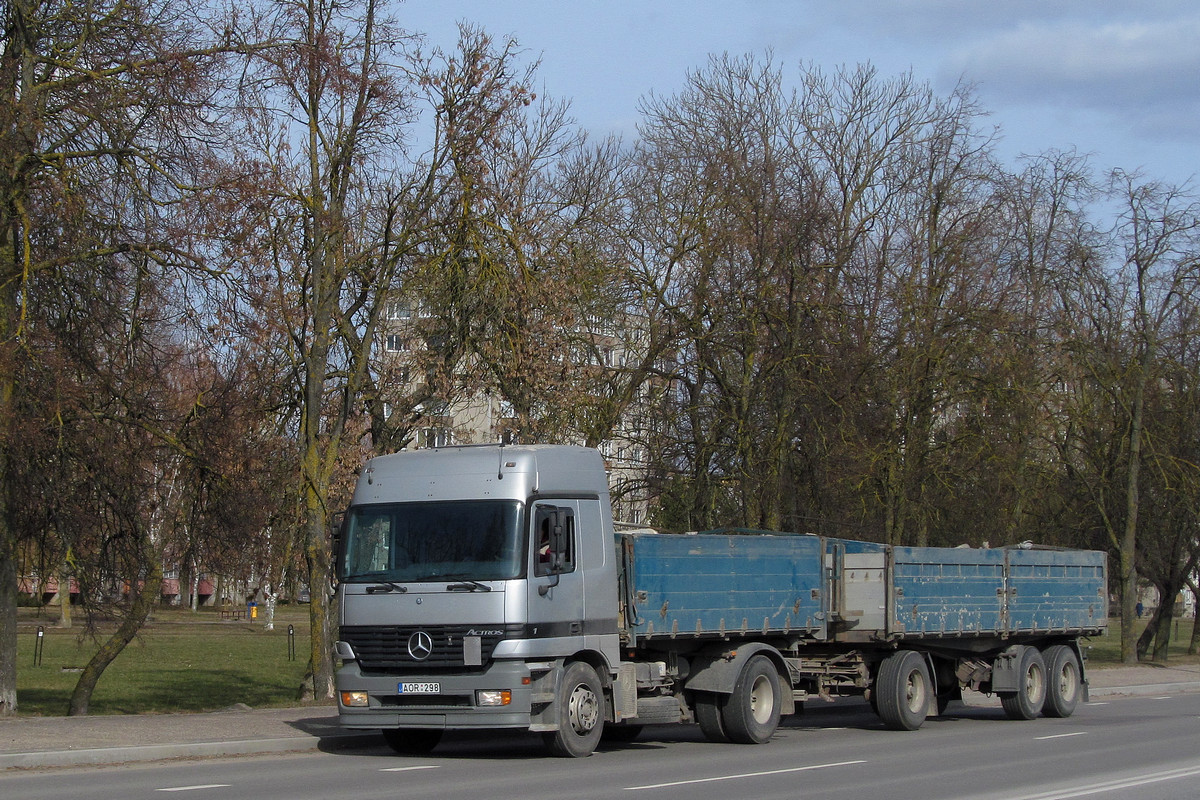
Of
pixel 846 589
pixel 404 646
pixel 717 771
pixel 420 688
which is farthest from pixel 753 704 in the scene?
pixel 404 646

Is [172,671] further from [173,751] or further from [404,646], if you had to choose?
[404,646]

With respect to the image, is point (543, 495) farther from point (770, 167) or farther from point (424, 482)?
point (770, 167)

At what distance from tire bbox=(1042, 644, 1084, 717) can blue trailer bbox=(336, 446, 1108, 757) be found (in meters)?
3.73

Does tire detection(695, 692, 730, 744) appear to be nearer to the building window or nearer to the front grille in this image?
the front grille

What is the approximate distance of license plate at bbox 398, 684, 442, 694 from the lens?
549 inches

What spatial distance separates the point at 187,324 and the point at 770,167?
47.4 feet

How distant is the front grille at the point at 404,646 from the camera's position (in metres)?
13.9

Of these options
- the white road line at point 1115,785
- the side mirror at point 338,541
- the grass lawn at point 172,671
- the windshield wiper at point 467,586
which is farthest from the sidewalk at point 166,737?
the white road line at point 1115,785

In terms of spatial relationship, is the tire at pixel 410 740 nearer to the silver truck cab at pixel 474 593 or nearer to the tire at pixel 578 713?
the silver truck cab at pixel 474 593

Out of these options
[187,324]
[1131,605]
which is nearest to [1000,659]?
[187,324]

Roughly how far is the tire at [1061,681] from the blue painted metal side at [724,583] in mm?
5443

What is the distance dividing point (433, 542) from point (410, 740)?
2527 mm

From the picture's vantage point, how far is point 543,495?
1443 centimetres

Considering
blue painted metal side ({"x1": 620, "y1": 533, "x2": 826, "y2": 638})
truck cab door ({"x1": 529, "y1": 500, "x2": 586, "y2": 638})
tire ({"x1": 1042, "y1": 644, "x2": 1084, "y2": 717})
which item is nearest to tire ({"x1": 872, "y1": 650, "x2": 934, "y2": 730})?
blue painted metal side ({"x1": 620, "y1": 533, "x2": 826, "y2": 638})
